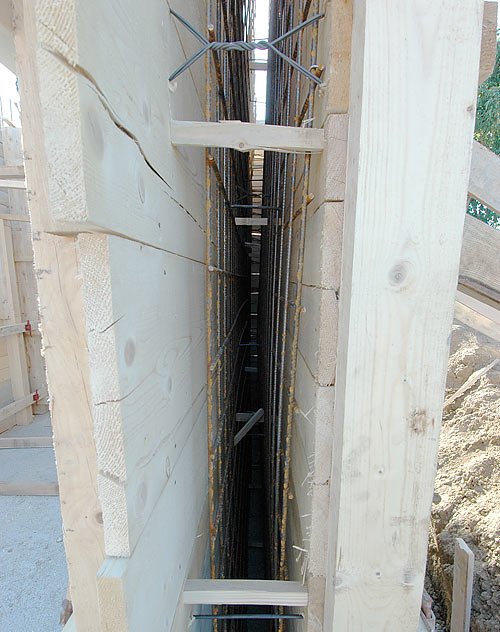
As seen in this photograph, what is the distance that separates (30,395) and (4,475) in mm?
1320

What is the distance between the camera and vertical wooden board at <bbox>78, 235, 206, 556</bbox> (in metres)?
0.48

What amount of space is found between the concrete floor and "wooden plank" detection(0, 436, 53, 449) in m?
0.15

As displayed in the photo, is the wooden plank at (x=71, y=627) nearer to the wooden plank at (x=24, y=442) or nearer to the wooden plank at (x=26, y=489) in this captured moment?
the wooden plank at (x=26, y=489)

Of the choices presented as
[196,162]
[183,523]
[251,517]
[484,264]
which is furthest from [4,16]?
[251,517]

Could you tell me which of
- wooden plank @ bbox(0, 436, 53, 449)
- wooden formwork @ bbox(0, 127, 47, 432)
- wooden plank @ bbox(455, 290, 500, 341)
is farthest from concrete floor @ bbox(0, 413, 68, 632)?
wooden plank @ bbox(455, 290, 500, 341)

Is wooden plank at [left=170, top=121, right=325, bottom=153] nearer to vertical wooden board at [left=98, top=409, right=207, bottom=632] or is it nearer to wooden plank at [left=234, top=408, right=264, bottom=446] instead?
vertical wooden board at [left=98, top=409, right=207, bottom=632]

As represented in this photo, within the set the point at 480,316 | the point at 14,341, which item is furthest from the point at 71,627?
the point at 14,341

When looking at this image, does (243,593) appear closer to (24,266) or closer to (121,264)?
(121,264)

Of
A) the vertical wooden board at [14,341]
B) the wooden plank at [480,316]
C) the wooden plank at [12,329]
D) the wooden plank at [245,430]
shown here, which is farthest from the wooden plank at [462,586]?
the wooden plank at [12,329]

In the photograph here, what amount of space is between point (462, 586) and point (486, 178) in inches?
109

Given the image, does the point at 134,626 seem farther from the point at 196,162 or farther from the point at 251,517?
the point at 251,517

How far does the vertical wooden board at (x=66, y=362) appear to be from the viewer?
1.75ft

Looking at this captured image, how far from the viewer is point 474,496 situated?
3.30 metres

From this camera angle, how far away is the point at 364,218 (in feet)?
2.13
